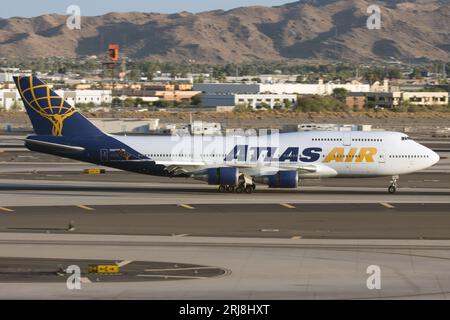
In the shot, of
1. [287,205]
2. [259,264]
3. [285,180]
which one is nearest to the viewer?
[259,264]

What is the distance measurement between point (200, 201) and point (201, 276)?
2326 cm

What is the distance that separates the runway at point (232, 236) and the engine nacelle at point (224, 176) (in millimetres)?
842

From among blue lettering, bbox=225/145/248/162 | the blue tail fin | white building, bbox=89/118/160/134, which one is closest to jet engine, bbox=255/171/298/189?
blue lettering, bbox=225/145/248/162

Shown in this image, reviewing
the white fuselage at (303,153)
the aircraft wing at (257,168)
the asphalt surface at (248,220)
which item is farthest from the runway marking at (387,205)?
the aircraft wing at (257,168)

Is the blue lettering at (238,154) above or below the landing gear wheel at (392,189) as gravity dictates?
above

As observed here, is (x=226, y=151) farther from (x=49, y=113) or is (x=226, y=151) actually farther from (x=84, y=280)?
(x=84, y=280)

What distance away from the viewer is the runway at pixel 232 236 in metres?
36.3

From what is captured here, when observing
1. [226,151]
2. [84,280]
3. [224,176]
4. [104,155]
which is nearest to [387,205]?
[224,176]

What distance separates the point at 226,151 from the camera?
6675cm

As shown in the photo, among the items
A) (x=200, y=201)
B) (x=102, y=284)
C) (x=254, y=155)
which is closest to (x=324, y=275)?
(x=102, y=284)

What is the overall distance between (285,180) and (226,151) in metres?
4.55

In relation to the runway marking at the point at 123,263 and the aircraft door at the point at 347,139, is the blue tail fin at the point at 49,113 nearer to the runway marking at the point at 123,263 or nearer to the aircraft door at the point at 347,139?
the aircraft door at the point at 347,139

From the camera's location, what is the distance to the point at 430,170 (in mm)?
85125

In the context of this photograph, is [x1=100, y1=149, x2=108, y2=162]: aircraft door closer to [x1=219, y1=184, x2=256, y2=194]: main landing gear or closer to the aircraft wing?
the aircraft wing
